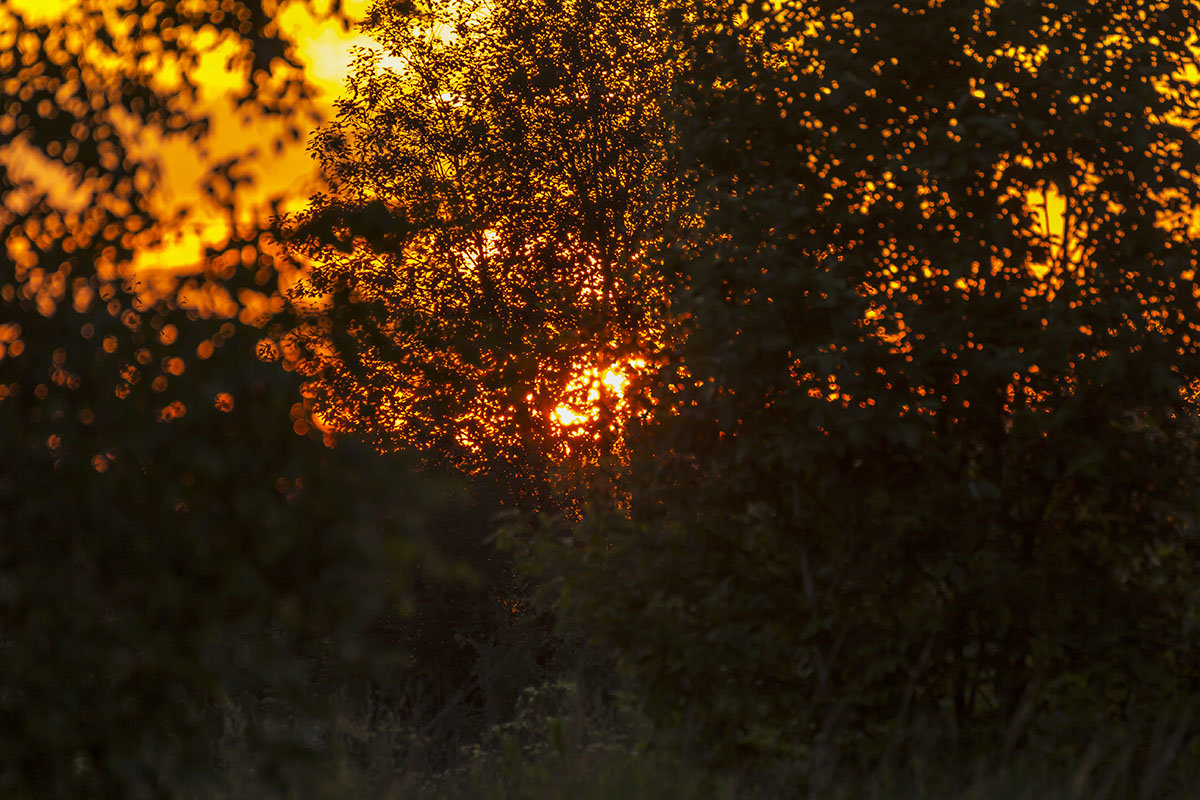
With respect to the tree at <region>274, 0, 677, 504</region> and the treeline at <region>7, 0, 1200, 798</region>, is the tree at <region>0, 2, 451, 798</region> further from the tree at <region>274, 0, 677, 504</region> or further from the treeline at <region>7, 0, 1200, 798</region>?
the tree at <region>274, 0, 677, 504</region>

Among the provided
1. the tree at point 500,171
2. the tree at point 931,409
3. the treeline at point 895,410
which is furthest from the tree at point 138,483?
the tree at point 500,171

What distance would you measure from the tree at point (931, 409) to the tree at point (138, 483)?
314 cm

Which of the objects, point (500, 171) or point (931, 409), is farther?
point (500, 171)

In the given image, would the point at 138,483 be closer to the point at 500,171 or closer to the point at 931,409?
the point at 931,409

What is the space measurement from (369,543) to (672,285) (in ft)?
15.1

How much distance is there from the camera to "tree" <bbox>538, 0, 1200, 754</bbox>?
7.67m

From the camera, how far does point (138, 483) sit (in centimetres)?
481

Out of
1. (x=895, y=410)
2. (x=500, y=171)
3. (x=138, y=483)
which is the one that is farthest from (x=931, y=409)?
(x=500, y=171)

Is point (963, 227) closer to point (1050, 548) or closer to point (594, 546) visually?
point (1050, 548)

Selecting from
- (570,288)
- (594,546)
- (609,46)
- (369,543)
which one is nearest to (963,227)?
(594,546)

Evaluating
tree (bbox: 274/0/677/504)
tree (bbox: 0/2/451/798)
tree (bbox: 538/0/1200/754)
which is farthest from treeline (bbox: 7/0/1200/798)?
tree (bbox: 274/0/677/504)

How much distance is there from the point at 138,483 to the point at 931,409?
15.0ft

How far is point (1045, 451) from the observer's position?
Result: 7.87 meters

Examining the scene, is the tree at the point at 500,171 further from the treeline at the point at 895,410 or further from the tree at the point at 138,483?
the tree at the point at 138,483
